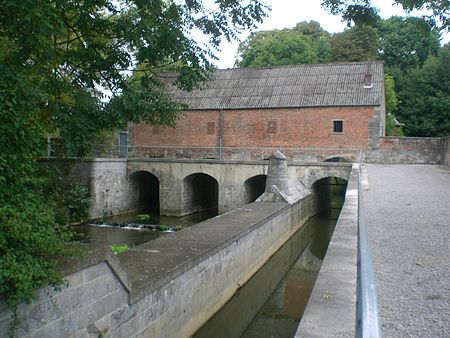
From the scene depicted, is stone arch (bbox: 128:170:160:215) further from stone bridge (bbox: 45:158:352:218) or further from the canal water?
the canal water

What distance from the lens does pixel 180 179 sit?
25625 millimetres

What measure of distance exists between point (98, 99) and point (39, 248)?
3.58 metres

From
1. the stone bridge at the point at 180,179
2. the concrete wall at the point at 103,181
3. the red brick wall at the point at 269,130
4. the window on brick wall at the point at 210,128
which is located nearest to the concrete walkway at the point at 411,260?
the stone bridge at the point at 180,179

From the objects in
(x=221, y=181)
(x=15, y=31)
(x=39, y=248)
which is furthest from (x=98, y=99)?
(x=221, y=181)

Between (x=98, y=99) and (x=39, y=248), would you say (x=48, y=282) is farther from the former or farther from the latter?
(x=98, y=99)

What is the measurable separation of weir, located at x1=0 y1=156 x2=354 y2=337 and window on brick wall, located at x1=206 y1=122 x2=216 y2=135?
18.4 m

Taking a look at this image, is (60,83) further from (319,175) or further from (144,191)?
(144,191)

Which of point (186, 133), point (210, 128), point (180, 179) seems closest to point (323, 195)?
point (180, 179)

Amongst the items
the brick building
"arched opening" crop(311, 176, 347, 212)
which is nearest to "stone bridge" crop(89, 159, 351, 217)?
"arched opening" crop(311, 176, 347, 212)

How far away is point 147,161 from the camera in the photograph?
2619 cm

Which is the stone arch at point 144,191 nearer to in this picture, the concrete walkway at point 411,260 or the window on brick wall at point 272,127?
the window on brick wall at point 272,127

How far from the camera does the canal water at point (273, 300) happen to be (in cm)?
941

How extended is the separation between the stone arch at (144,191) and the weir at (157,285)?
47.2ft

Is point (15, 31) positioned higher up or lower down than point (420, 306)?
higher up
